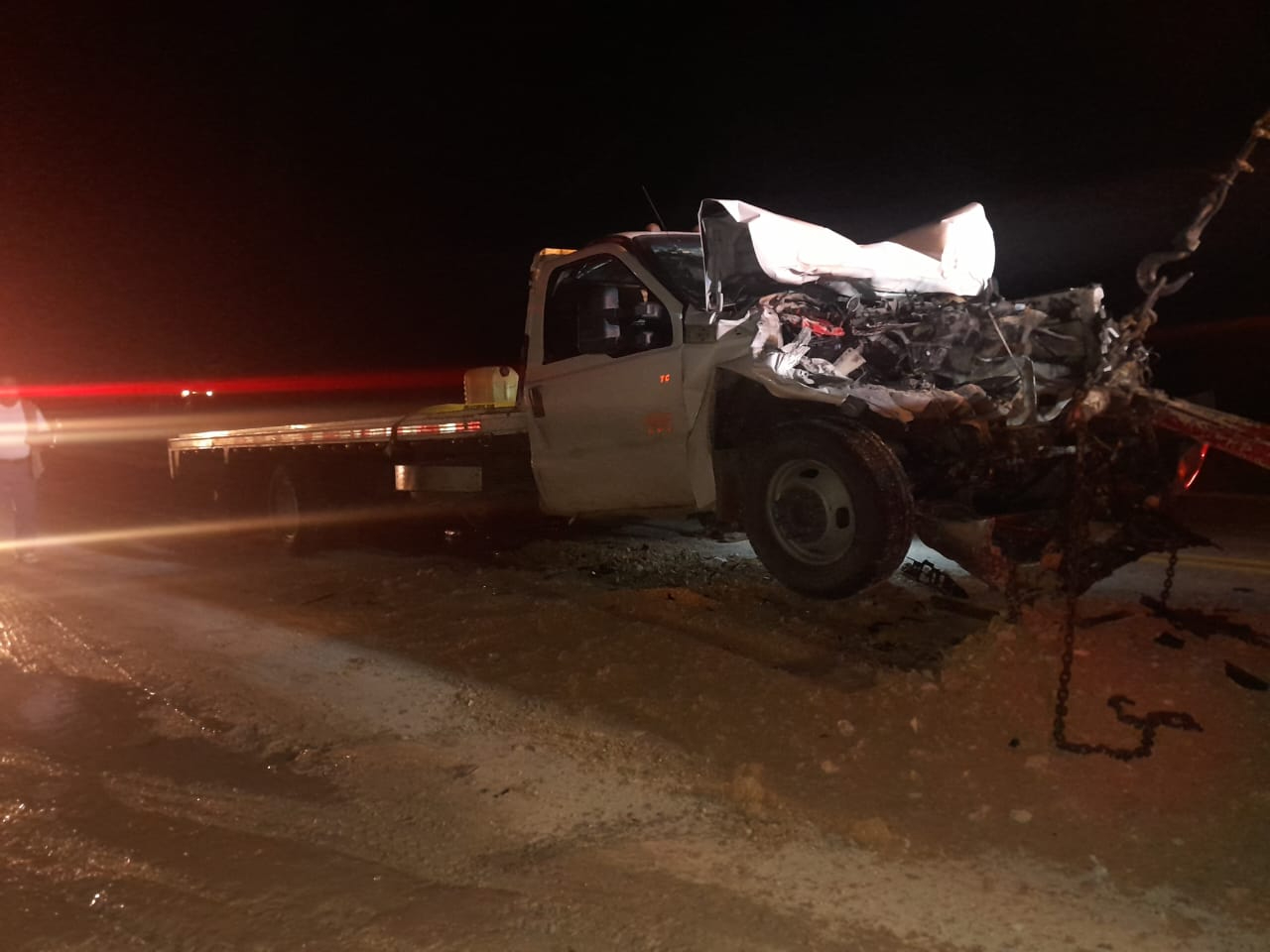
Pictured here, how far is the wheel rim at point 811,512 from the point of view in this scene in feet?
17.5

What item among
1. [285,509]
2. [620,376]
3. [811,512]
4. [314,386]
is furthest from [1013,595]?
[314,386]

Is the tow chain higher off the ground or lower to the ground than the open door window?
lower

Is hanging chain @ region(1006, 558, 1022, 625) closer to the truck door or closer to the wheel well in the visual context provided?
the wheel well

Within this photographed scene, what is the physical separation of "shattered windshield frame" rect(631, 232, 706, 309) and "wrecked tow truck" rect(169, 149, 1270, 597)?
0.02 metres

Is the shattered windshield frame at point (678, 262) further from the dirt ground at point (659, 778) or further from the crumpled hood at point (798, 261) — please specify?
the dirt ground at point (659, 778)

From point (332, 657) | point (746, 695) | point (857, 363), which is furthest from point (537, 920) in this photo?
point (857, 363)

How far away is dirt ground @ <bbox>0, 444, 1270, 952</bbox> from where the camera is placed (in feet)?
10.2

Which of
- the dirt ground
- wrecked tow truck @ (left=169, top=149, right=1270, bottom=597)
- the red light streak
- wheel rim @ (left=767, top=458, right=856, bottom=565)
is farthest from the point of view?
the red light streak

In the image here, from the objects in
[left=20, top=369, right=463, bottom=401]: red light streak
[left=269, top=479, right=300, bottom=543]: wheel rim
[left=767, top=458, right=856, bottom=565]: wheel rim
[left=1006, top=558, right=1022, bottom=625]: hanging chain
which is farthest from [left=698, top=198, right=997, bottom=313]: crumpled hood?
[left=20, top=369, right=463, bottom=401]: red light streak

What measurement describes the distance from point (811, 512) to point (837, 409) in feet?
1.89

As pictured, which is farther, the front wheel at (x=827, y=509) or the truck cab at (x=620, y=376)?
the truck cab at (x=620, y=376)

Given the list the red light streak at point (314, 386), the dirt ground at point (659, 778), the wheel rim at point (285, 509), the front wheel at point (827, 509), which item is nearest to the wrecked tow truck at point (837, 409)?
the front wheel at point (827, 509)

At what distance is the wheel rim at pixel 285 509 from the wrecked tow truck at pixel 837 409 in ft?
10.6

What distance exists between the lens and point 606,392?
657 cm
